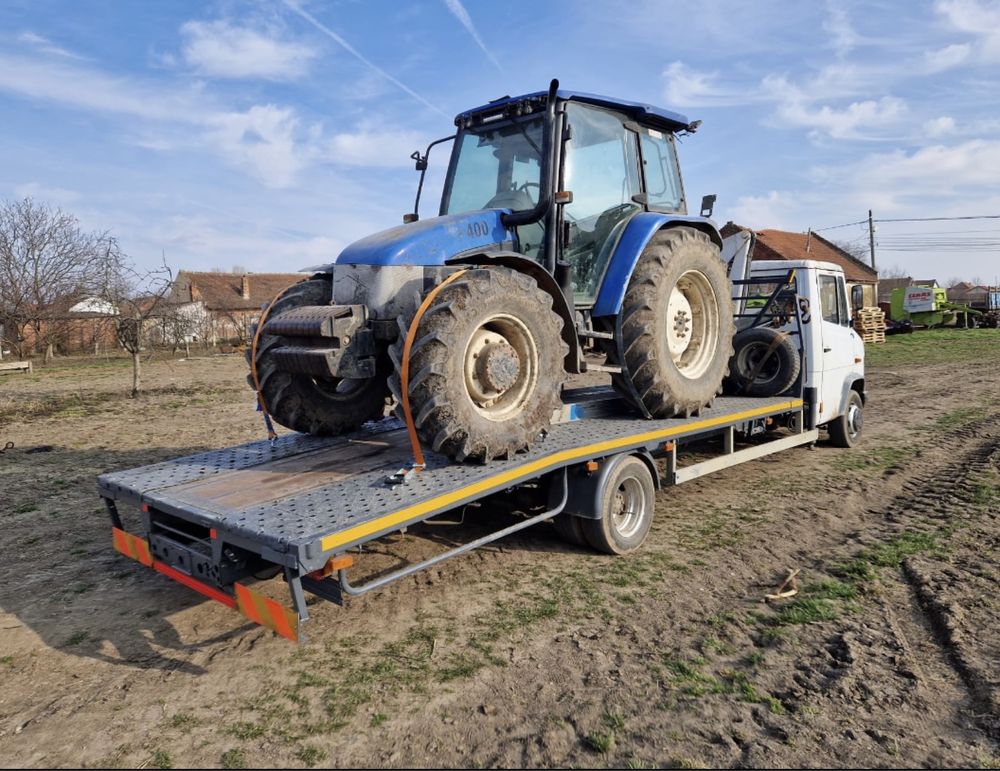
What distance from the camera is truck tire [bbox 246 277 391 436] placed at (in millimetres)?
5129

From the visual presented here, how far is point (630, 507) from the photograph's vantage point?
548 centimetres

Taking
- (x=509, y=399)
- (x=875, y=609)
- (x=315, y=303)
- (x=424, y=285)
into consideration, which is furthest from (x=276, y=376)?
(x=875, y=609)

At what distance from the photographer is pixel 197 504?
393cm

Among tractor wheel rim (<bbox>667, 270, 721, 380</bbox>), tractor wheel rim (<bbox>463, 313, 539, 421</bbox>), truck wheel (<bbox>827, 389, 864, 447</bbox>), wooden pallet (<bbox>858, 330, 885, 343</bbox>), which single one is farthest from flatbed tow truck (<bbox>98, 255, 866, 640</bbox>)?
wooden pallet (<bbox>858, 330, 885, 343</bbox>)

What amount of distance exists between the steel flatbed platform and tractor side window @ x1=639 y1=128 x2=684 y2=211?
2.18m

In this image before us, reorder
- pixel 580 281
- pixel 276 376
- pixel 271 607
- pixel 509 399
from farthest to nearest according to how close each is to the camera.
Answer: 1. pixel 580 281
2. pixel 276 376
3. pixel 509 399
4. pixel 271 607

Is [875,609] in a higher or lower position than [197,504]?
lower

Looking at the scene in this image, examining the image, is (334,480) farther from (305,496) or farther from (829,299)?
(829,299)

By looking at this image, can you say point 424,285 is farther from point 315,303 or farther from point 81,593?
point 81,593

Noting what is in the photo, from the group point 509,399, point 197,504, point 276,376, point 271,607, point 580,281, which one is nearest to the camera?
point 271,607

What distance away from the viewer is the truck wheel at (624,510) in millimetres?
5098

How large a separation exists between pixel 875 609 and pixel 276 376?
4318 millimetres

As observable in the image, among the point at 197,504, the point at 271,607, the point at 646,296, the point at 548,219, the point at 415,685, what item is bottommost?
the point at 415,685

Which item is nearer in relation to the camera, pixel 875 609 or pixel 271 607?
pixel 271 607
